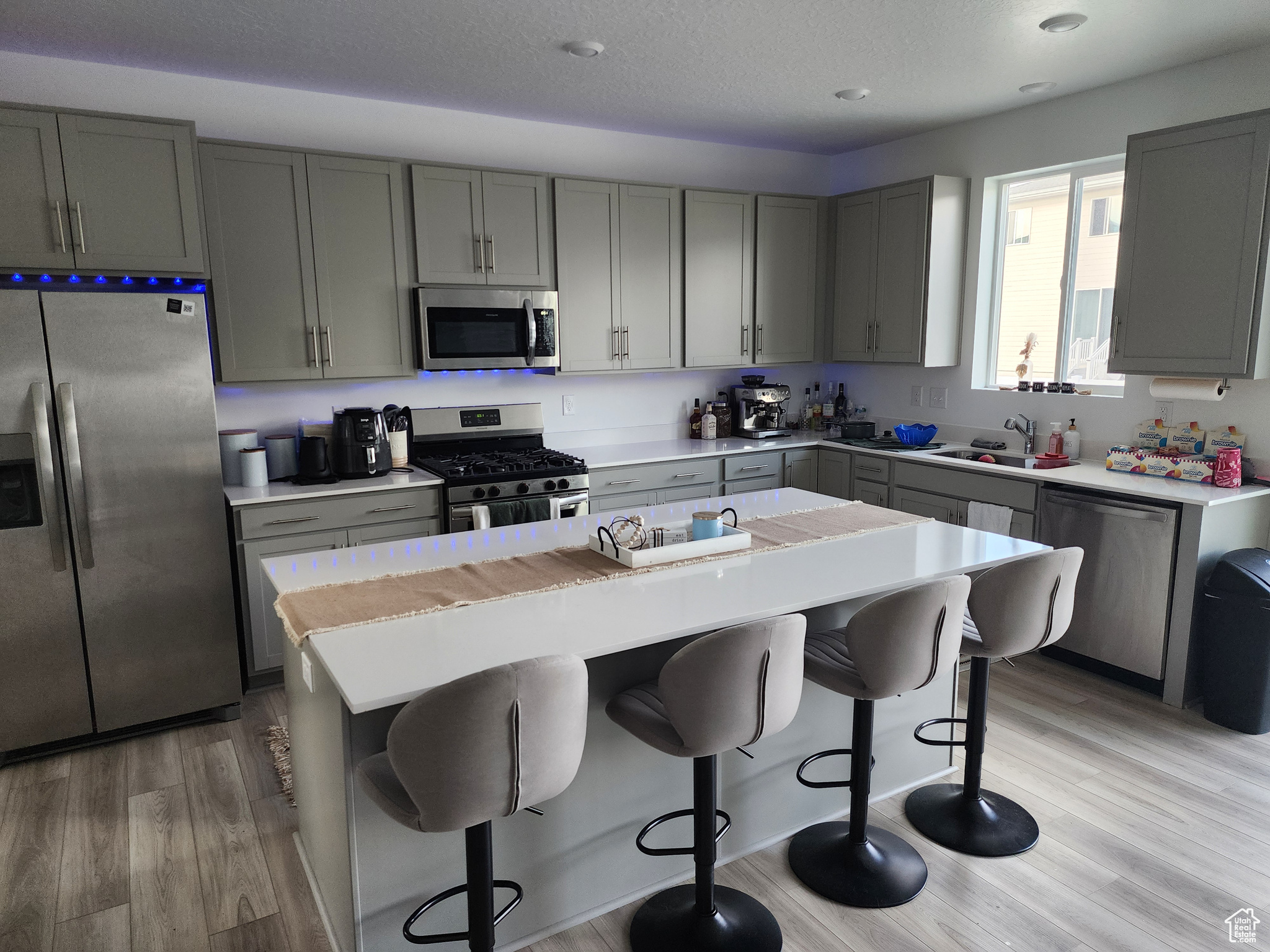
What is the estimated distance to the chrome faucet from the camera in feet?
14.3

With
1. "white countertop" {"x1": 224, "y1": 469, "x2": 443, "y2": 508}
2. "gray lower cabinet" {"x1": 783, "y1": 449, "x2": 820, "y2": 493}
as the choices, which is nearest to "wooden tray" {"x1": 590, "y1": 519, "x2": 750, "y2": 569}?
"white countertop" {"x1": 224, "y1": 469, "x2": 443, "y2": 508}

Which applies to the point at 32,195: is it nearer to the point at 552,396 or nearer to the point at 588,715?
the point at 552,396

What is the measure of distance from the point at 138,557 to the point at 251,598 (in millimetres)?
489

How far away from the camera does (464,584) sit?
2.15 m

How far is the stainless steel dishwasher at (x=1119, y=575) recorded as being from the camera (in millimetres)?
3332

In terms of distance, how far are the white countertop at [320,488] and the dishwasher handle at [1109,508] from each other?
2839mm

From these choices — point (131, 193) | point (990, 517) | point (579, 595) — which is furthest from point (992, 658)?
point (131, 193)

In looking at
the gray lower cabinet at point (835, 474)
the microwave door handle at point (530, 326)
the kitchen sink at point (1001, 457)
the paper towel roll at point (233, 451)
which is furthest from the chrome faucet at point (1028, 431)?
the paper towel roll at point (233, 451)

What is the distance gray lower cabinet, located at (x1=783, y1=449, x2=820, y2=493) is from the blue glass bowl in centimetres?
52

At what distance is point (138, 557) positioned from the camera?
312 cm

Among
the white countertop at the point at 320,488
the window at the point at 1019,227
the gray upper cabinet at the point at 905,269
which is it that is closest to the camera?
the white countertop at the point at 320,488

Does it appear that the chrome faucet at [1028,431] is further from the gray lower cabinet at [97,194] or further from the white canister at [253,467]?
the gray lower cabinet at [97,194]

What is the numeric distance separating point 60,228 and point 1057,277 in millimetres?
4612

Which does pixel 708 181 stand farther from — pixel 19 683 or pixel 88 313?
pixel 19 683
